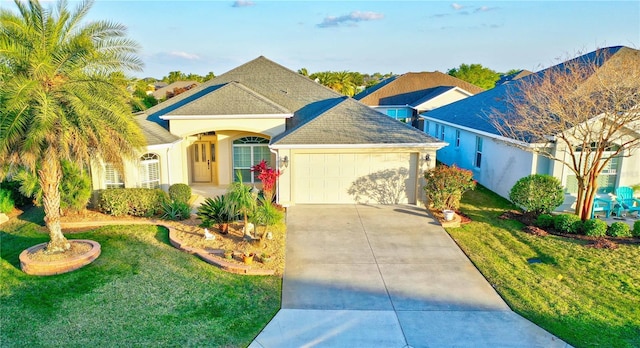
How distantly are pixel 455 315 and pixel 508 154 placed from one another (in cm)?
1030

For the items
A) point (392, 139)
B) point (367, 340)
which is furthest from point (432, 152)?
point (367, 340)

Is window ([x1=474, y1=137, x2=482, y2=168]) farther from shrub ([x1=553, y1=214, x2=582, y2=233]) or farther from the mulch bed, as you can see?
shrub ([x1=553, y1=214, x2=582, y2=233])

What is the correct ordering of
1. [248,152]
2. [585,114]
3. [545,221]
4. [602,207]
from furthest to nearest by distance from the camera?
[248,152] → [602,207] → [545,221] → [585,114]

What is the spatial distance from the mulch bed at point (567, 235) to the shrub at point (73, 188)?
14.2m

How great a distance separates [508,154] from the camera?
16.8 m

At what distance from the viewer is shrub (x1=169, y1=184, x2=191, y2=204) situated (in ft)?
49.2

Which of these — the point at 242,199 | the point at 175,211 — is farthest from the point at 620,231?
the point at 175,211

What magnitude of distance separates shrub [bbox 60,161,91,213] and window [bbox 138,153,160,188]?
6.74 feet

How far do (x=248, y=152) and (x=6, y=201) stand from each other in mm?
9209

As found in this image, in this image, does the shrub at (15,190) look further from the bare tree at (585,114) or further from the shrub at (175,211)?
the bare tree at (585,114)

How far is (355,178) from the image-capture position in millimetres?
16266

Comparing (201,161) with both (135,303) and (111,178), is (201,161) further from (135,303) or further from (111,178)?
(135,303)

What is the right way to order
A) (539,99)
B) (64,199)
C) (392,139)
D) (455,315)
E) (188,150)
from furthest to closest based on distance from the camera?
(188,150), (392,139), (539,99), (64,199), (455,315)

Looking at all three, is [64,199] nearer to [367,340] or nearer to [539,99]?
[367,340]
